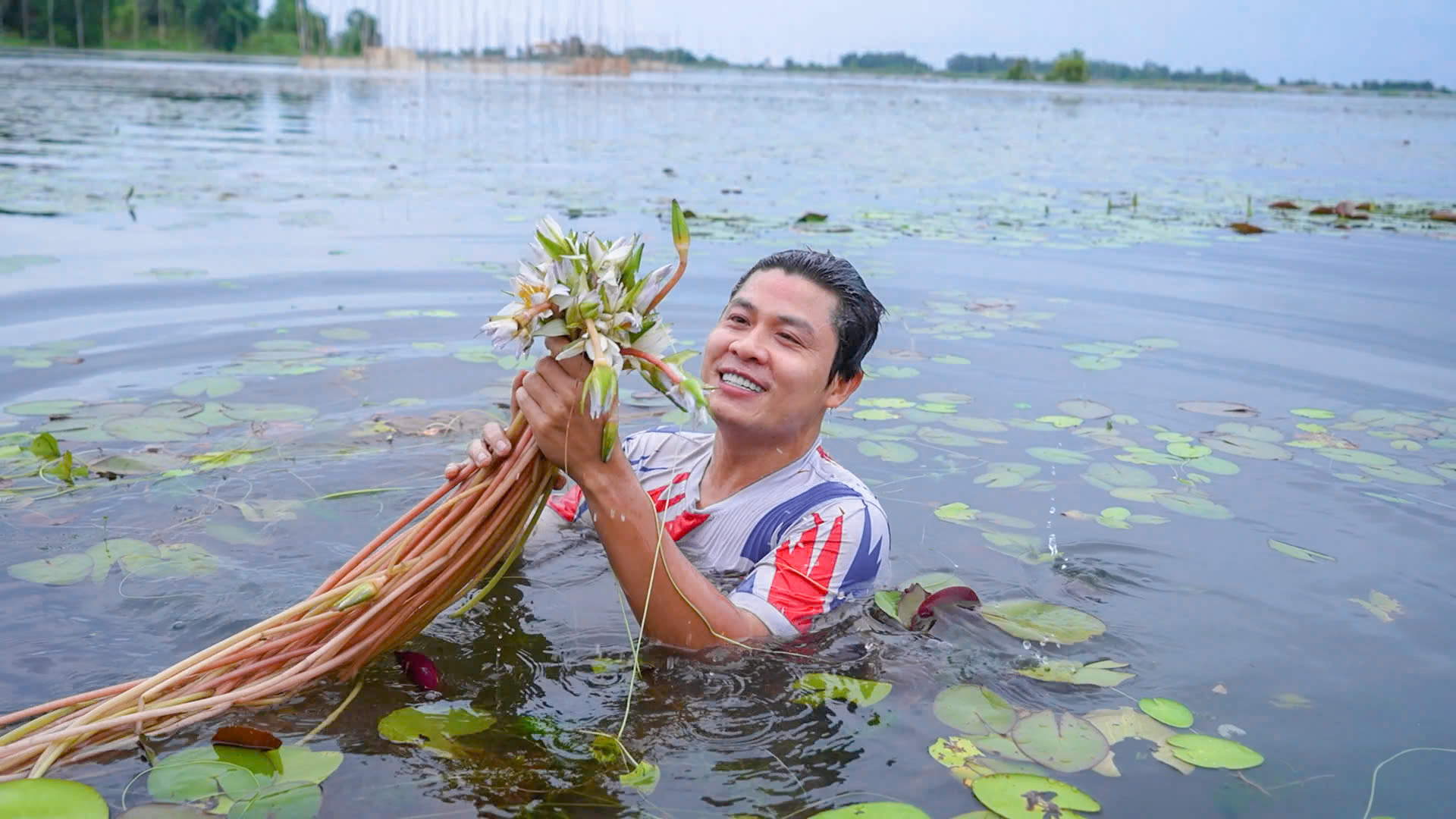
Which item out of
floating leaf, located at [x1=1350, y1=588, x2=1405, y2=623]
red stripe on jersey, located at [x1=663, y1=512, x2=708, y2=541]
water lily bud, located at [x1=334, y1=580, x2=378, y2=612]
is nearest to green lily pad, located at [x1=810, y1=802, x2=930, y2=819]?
water lily bud, located at [x1=334, y1=580, x2=378, y2=612]

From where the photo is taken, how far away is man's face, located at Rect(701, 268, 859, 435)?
3.20m

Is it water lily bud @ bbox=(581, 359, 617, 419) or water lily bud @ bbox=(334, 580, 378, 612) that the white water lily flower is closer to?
water lily bud @ bbox=(581, 359, 617, 419)

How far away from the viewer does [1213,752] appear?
2.83m

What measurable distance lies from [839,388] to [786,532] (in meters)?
0.48

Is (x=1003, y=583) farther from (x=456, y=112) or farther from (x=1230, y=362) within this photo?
(x=456, y=112)

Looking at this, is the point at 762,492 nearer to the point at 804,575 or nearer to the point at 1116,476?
the point at 804,575

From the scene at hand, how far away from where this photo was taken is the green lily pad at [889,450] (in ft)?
16.4

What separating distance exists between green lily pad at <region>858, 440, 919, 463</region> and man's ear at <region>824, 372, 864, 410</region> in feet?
4.86

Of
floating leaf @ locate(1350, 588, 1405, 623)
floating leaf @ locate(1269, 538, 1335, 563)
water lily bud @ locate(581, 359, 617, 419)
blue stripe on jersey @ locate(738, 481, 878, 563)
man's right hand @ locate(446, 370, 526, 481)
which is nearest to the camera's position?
water lily bud @ locate(581, 359, 617, 419)

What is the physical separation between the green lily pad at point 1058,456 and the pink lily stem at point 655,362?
9.77 ft

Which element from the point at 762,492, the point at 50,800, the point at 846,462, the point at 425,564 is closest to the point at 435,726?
the point at 425,564

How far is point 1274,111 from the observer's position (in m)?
41.2

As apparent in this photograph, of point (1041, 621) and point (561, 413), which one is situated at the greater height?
point (561, 413)

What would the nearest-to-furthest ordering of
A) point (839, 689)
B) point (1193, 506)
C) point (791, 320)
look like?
point (839, 689), point (791, 320), point (1193, 506)
